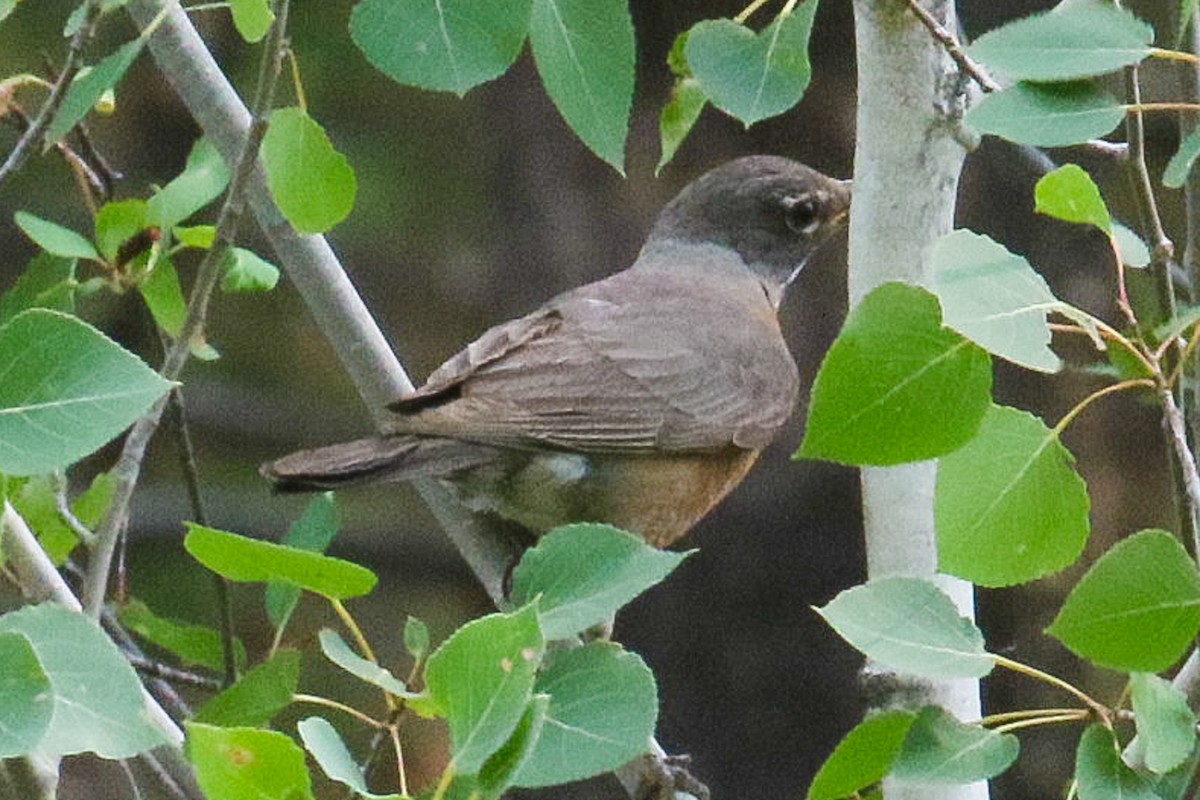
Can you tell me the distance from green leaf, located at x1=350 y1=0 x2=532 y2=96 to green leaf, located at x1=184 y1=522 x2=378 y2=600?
336 mm

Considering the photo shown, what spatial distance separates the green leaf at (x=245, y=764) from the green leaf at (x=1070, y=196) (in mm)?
607

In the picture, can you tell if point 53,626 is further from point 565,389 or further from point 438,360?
point 438,360

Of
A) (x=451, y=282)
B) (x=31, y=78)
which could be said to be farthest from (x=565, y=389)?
(x=451, y=282)

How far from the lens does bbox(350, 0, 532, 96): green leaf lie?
1.28 metres

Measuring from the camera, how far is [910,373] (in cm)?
123

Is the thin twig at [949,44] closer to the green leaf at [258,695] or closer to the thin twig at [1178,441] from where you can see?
the thin twig at [1178,441]

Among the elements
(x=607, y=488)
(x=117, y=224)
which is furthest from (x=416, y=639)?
(x=607, y=488)

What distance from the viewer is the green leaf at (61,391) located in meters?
1.11

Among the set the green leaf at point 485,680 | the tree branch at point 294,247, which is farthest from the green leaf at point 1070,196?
the tree branch at point 294,247

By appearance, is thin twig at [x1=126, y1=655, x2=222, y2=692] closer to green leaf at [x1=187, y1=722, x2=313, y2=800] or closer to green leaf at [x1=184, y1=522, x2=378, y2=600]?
green leaf at [x1=184, y1=522, x2=378, y2=600]

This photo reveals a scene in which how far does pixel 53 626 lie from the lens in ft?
3.87

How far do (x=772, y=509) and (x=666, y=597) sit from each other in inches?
12.4

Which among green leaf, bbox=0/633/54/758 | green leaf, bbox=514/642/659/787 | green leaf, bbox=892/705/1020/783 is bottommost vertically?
green leaf, bbox=892/705/1020/783

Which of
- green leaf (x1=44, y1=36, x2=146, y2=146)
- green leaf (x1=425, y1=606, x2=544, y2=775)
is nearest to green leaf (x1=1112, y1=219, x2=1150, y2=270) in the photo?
green leaf (x1=425, y1=606, x2=544, y2=775)
